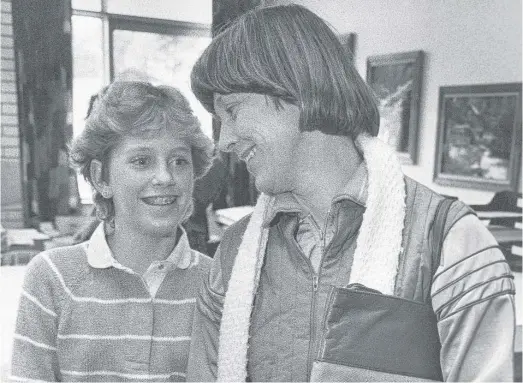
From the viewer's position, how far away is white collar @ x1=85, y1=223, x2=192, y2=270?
0.95 m

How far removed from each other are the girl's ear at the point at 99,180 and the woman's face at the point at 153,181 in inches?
1.6

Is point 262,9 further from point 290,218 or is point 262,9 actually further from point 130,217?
point 130,217

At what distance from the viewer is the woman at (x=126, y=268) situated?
0.92 meters

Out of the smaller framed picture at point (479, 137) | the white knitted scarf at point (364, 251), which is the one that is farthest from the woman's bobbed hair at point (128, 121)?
the smaller framed picture at point (479, 137)

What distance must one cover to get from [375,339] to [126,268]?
1.51 ft

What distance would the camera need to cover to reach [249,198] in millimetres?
1426

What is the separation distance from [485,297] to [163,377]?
1.81 ft

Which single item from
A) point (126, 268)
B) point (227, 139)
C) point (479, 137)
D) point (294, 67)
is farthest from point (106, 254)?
point (479, 137)

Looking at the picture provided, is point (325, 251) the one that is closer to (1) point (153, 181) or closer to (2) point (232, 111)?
(2) point (232, 111)

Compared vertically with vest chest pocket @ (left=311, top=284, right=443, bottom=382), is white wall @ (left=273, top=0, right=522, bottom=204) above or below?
above

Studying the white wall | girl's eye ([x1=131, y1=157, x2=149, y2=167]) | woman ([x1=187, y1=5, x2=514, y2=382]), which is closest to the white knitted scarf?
woman ([x1=187, y1=5, x2=514, y2=382])

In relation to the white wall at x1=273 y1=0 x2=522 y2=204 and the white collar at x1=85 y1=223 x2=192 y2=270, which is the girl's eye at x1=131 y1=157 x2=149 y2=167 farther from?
the white wall at x1=273 y1=0 x2=522 y2=204

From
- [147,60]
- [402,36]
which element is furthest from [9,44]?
[402,36]

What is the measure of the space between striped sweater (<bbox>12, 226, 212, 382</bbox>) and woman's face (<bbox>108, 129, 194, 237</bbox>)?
76 mm
